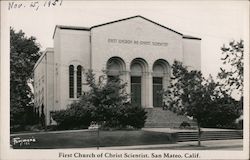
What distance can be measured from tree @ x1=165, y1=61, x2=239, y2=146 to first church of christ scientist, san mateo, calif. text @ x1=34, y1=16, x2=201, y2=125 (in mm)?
622

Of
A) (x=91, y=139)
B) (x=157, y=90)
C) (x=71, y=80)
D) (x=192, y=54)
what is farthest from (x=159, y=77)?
(x=91, y=139)

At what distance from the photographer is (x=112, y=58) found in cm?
2161

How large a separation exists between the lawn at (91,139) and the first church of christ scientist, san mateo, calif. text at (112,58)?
2.08 metres

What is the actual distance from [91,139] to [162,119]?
5682 millimetres

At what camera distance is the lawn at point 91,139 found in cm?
1391

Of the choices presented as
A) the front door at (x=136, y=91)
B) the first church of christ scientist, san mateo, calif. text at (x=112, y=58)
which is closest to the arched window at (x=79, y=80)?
the first church of christ scientist, san mateo, calif. text at (x=112, y=58)

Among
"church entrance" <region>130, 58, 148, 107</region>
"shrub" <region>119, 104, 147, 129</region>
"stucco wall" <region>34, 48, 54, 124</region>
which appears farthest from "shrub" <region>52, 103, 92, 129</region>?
"church entrance" <region>130, 58, 148, 107</region>

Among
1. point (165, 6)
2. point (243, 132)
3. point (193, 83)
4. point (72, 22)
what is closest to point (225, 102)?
point (193, 83)

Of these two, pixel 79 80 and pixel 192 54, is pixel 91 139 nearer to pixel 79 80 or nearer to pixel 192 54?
pixel 79 80

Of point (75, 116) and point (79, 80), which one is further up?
point (79, 80)

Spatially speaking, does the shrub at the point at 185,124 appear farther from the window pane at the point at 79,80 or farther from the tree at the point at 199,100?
the window pane at the point at 79,80

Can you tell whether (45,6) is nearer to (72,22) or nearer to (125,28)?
(72,22)

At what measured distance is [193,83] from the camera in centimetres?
1770

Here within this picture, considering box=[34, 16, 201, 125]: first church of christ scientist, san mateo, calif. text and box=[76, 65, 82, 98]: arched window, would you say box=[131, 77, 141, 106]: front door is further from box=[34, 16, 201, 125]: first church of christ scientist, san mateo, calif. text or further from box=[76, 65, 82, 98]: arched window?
box=[76, 65, 82, 98]: arched window
